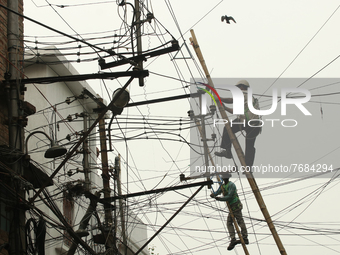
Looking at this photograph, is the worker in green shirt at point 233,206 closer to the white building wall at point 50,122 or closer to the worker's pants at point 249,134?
the worker's pants at point 249,134

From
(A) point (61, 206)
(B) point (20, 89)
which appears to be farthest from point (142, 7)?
(A) point (61, 206)

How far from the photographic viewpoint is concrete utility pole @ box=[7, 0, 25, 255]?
26.9 ft

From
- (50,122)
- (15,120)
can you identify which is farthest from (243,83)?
(50,122)

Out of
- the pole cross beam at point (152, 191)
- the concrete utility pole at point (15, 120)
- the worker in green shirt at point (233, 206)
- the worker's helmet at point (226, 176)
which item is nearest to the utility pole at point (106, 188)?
the pole cross beam at point (152, 191)

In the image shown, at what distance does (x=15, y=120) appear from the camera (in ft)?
28.6

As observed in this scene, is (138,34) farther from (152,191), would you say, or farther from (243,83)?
(152,191)

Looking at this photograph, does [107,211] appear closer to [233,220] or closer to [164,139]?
[164,139]

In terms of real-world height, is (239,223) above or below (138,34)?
below

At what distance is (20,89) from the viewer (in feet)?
29.6

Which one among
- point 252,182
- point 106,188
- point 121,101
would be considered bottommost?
point 252,182

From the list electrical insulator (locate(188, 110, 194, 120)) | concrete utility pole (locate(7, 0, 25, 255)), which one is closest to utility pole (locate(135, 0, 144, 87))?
concrete utility pole (locate(7, 0, 25, 255))

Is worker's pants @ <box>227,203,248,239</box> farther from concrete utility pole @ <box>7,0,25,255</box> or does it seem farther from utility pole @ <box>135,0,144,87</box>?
concrete utility pole @ <box>7,0,25,255</box>

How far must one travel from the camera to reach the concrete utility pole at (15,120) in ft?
26.9

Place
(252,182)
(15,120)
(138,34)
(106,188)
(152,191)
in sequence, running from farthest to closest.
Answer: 1. (106,188)
2. (152,191)
3. (138,34)
4. (252,182)
5. (15,120)
